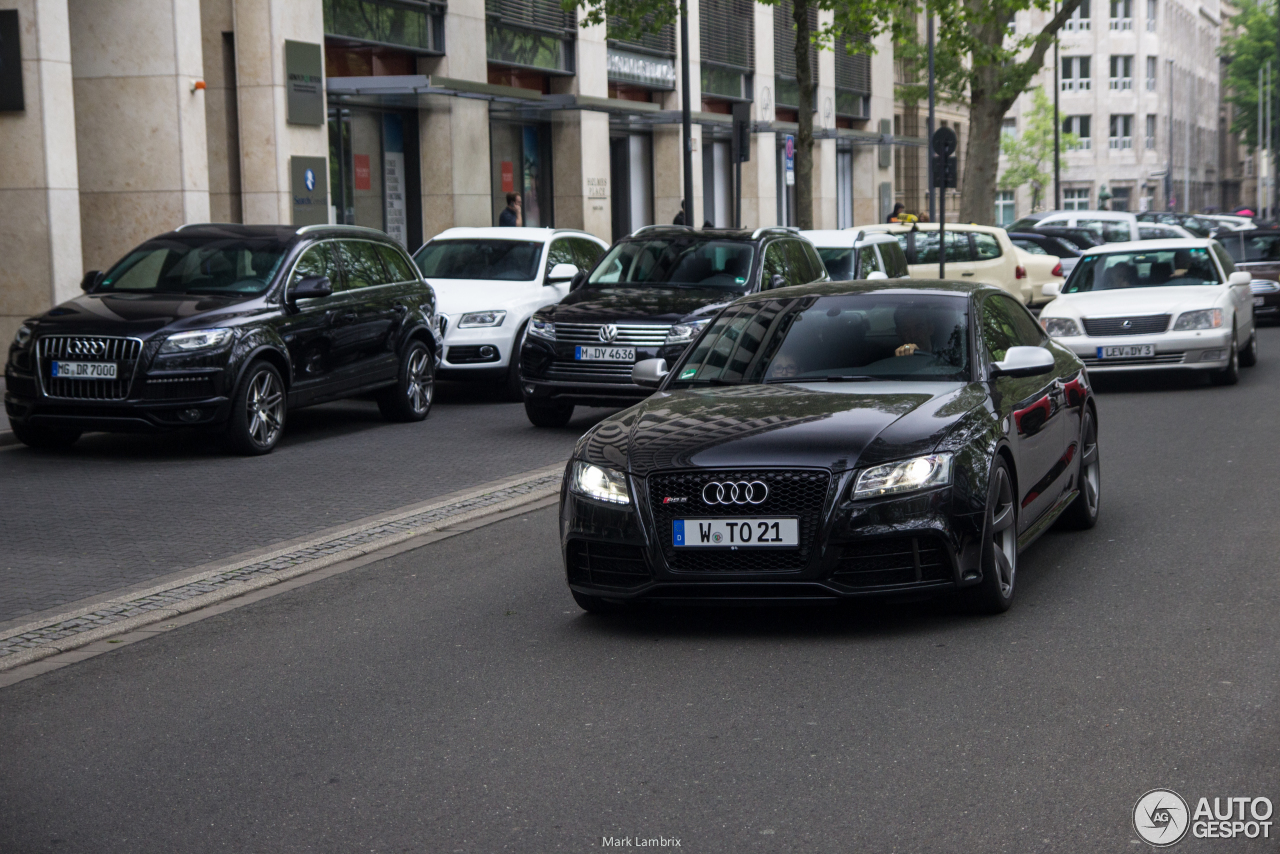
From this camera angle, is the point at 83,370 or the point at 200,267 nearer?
the point at 83,370

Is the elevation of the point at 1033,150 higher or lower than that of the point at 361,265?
higher

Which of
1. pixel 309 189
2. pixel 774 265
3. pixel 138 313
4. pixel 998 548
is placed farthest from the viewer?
pixel 309 189

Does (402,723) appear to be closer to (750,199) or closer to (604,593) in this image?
(604,593)

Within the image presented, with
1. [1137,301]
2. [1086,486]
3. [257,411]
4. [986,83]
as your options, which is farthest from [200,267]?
[986,83]

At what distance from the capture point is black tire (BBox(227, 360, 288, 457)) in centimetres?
1285

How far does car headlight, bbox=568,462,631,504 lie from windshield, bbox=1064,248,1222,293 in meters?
12.2

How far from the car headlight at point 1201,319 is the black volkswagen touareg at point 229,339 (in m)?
7.19

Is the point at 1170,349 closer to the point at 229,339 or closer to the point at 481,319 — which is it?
the point at 481,319

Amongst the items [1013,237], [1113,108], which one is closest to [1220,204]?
[1113,108]

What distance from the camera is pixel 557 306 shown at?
1466cm

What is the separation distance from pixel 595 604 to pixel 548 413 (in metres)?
7.81

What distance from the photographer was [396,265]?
15688mm

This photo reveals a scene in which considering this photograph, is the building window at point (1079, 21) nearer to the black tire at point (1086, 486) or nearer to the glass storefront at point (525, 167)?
the glass storefront at point (525, 167)

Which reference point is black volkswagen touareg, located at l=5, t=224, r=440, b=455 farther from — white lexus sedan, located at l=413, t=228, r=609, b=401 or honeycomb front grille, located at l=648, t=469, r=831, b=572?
honeycomb front grille, located at l=648, t=469, r=831, b=572
